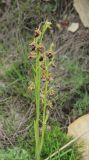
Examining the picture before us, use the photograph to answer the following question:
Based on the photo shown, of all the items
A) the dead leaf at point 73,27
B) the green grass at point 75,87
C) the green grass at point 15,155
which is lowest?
the green grass at point 15,155

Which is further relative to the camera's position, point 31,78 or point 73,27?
point 73,27

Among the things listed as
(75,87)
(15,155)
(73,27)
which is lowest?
(15,155)

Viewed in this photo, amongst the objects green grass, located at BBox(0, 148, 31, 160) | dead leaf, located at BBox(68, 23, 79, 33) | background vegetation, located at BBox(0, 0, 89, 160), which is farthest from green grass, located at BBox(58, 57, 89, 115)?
green grass, located at BBox(0, 148, 31, 160)

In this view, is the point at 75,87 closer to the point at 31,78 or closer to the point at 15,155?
the point at 31,78

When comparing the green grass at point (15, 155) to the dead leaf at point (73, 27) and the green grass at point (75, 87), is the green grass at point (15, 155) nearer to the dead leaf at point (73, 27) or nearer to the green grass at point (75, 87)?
the green grass at point (75, 87)

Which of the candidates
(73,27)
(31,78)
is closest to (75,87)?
(31,78)

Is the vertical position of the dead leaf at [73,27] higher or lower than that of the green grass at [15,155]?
higher

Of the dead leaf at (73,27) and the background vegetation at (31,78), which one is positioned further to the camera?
the dead leaf at (73,27)

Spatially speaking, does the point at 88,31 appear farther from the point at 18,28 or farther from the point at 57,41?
the point at 18,28

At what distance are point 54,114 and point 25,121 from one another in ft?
0.67

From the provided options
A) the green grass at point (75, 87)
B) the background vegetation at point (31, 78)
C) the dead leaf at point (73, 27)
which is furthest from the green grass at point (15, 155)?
the dead leaf at point (73, 27)

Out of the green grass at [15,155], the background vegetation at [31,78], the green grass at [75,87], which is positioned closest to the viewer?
the green grass at [15,155]

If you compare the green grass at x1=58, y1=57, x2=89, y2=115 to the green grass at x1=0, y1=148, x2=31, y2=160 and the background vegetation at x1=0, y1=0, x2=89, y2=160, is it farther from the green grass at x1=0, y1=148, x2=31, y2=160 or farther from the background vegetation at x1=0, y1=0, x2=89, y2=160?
the green grass at x1=0, y1=148, x2=31, y2=160

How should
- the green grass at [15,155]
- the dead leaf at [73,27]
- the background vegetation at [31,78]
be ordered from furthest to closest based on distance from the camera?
the dead leaf at [73,27] < the background vegetation at [31,78] < the green grass at [15,155]
